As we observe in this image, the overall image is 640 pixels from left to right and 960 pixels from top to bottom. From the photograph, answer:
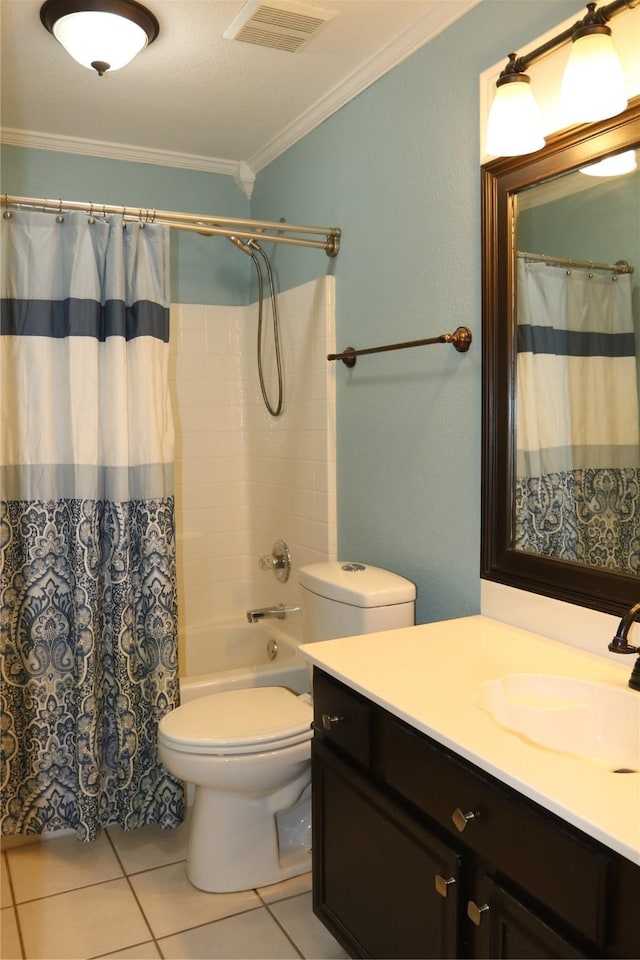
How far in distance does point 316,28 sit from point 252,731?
75.6 inches

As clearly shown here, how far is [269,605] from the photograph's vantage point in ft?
10.4

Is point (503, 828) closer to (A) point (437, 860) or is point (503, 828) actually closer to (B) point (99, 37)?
(A) point (437, 860)

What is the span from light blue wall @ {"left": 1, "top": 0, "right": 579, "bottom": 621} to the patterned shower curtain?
612 millimetres

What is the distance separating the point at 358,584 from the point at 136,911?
1065mm

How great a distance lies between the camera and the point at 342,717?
1.58 metres

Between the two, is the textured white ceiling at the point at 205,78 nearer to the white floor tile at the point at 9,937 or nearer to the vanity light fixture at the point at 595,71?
the vanity light fixture at the point at 595,71

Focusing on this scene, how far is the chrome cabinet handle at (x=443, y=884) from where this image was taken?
4.11 ft

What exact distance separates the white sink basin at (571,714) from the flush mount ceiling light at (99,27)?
6.09 feet

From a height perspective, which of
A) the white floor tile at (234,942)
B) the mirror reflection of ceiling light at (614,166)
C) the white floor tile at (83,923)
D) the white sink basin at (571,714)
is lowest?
the white floor tile at (234,942)

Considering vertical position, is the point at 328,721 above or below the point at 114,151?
below

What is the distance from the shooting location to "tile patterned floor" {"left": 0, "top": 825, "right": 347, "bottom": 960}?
1.88 metres

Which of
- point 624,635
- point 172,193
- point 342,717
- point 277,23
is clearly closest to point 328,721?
point 342,717

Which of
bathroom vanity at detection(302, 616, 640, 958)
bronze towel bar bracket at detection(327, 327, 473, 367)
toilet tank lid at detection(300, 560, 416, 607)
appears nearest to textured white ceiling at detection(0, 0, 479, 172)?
bronze towel bar bracket at detection(327, 327, 473, 367)

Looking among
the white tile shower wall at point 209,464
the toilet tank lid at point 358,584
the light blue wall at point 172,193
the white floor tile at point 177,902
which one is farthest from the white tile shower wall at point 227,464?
the white floor tile at point 177,902
